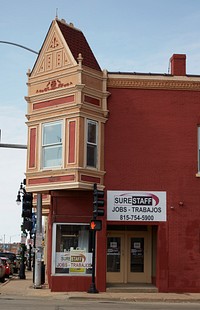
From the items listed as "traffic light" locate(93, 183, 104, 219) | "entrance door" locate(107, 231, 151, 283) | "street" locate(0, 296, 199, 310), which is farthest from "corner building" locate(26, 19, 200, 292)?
"street" locate(0, 296, 199, 310)

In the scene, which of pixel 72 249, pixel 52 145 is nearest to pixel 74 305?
pixel 72 249

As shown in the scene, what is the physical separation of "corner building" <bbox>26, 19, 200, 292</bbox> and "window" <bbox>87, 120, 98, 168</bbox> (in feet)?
0.13

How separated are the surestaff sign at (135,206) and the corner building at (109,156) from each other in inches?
1.6

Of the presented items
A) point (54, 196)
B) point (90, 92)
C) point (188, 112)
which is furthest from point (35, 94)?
point (188, 112)

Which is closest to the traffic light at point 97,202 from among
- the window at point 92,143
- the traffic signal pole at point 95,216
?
the traffic signal pole at point 95,216

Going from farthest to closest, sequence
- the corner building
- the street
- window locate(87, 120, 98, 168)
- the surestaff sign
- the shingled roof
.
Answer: the shingled roof, the surestaff sign, window locate(87, 120, 98, 168), the corner building, the street

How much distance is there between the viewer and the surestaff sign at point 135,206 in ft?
74.4

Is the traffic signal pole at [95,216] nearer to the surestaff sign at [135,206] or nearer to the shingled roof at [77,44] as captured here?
the surestaff sign at [135,206]

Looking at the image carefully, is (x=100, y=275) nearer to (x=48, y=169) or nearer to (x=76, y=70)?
(x=48, y=169)

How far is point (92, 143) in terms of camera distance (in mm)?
22578

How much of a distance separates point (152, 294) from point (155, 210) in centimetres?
335

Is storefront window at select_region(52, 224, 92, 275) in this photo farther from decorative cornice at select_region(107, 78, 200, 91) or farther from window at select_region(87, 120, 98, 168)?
decorative cornice at select_region(107, 78, 200, 91)

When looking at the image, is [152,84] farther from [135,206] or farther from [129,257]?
[129,257]

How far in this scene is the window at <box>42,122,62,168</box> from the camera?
74.4ft
